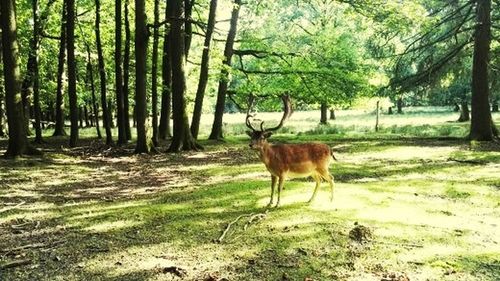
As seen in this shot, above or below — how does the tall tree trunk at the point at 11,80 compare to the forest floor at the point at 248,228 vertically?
above

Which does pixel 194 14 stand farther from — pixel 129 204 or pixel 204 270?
pixel 204 270

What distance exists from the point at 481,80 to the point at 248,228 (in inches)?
703

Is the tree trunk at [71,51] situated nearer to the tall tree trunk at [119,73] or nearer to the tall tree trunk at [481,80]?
the tall tree trunk at [119,73]

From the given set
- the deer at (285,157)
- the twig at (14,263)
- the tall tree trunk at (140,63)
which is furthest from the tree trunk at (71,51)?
the twig at (14,263)

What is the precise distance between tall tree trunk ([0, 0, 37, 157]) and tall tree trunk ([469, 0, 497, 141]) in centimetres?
1778

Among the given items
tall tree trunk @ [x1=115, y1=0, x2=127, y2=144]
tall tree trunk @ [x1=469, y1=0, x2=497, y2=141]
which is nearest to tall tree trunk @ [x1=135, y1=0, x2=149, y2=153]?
tall tree trunk @ [x1=115, y1=0, x2=127, y2=144]

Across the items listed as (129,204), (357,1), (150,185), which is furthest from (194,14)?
(129,204)

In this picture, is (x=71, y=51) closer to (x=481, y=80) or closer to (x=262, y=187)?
(x=262, y=187)

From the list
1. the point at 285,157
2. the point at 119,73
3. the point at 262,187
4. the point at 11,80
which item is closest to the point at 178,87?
the point at 119,73

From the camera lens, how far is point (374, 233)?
752cm

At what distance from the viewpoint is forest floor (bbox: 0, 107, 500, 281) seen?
6.47 metres

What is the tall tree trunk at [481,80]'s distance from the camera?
72.6 ft

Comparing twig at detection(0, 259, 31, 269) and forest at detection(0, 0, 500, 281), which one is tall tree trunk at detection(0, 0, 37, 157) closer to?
forest at detection(0, 0, 500, 281)

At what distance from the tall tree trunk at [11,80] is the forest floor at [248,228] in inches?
103
